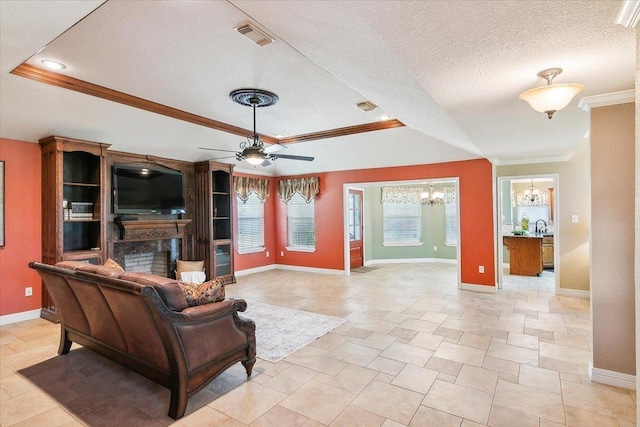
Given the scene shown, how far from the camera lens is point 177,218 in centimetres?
634

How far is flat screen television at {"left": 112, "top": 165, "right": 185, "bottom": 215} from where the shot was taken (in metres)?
5.33

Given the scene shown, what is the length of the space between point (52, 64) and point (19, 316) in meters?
3.56

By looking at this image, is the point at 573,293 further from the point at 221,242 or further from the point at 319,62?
the point at 221,242

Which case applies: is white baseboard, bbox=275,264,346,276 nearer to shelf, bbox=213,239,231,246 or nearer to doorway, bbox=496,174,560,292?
shelf, bbox=213,239,231,246

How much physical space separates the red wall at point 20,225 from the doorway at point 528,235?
7462mm

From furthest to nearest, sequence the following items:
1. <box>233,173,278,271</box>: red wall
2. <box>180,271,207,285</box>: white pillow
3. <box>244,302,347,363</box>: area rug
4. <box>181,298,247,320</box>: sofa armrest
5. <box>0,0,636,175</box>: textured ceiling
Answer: <box>233,173,278,271</box>: red wall
<box>180,271,207,285</box>: white pillow
<box>244,302,347,363</box>: area rug
<box>181,298,247,320</box>: sofa armrest
<box>0,0,636,175</box>: textured ceiling

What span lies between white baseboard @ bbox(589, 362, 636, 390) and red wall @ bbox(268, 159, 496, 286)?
10.3ft

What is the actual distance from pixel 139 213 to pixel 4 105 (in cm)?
236

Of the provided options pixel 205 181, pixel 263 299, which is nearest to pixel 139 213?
pixel 205 181

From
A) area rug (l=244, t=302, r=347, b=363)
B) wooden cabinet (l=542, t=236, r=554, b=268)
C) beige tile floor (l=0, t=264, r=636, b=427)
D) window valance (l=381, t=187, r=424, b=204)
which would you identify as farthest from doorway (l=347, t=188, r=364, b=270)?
wooden cabinet (l=542, t=236, r=554, b=268)

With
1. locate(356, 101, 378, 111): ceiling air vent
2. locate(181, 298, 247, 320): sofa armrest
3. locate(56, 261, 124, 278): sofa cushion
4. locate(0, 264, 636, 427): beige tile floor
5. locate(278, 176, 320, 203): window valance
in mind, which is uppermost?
locate(356, 101, 378, 111): ceiling air vent

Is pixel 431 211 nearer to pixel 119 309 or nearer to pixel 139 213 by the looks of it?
pixel 139 213

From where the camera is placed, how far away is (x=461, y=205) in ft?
20.2

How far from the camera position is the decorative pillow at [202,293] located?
2.55 metres
